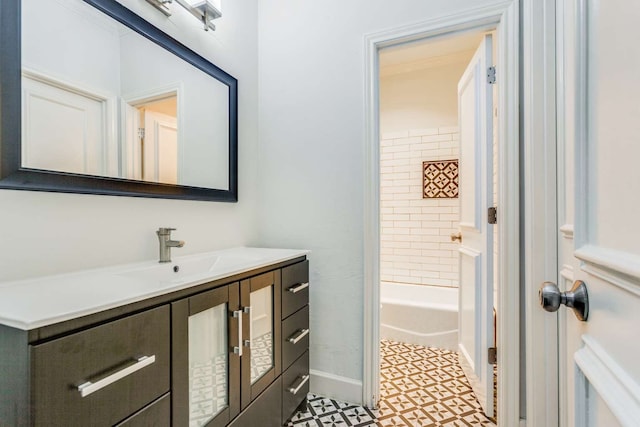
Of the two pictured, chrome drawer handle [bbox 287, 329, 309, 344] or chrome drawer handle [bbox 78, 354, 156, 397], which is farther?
chrome drawer handle [bbox 287, 329, 309, 344]

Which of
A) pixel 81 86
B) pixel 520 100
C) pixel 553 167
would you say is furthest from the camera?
pixel 520 100

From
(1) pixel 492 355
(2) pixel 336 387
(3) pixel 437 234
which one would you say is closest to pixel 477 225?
(1) pixel 492 355

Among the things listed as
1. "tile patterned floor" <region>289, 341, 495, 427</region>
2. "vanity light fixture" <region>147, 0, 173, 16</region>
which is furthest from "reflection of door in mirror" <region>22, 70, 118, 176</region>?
"tile patterned floor" <region>289, 341, 495, 427</region>

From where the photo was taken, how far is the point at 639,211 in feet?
1.17

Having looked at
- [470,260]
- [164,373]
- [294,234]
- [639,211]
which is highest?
[639,211]

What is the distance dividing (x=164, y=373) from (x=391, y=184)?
3.00m

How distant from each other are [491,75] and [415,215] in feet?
6.19

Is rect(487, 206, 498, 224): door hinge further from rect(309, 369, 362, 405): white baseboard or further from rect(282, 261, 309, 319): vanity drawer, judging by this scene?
rect(309, 369, 362, 405): white baseboard

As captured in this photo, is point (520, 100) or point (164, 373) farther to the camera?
point (520, 100)

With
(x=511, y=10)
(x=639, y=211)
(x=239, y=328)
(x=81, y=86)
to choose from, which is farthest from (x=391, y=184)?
(x=639, y=211)

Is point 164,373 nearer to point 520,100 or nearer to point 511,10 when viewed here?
point 520,100

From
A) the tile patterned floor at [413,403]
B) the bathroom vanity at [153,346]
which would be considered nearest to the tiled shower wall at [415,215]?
the tile patterned floor at [413,403]

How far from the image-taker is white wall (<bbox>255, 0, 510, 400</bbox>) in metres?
1.80

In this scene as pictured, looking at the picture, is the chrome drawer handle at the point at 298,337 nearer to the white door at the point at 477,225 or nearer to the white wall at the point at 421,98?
the white door at the point at 477,225
